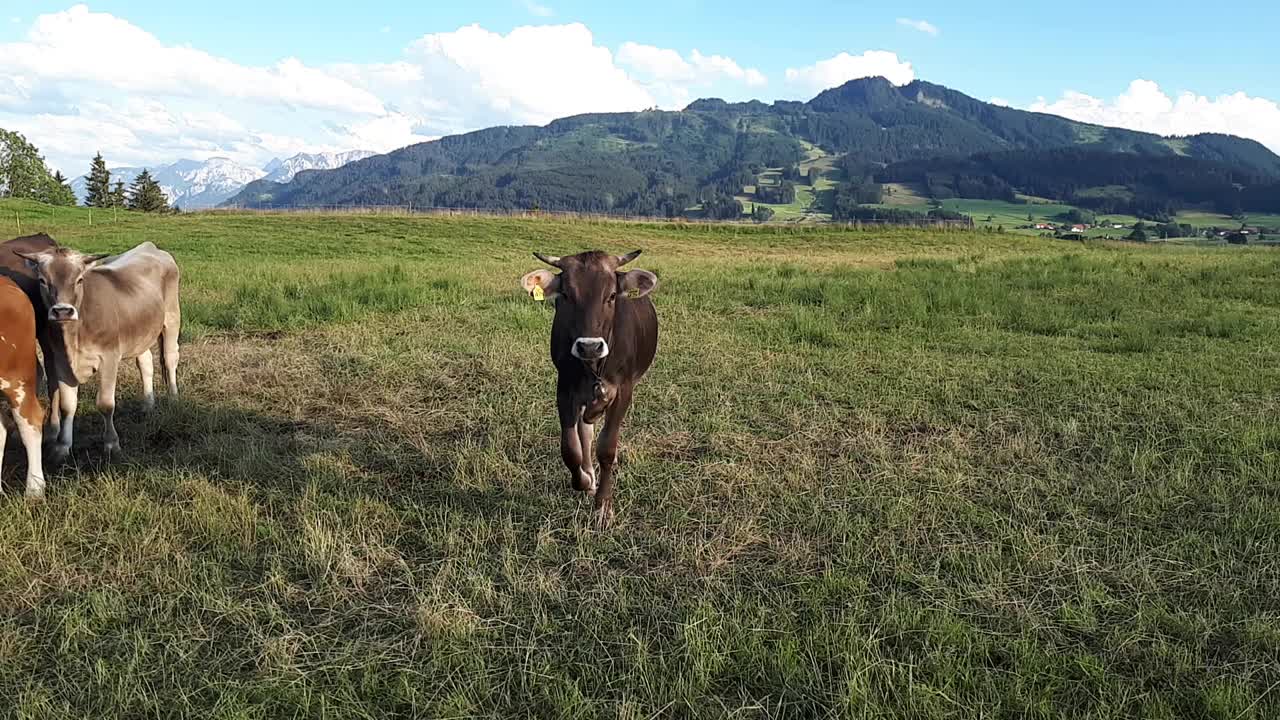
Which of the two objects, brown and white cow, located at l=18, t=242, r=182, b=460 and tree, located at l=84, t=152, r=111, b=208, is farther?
tree, located at l=84, t=152, r=111, b=208

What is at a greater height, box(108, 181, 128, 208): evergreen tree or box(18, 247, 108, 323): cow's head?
box(108, 181, 128, 208): evergreen tree

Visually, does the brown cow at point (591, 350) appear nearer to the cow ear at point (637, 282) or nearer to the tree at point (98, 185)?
the cow ear at point (637, 282)

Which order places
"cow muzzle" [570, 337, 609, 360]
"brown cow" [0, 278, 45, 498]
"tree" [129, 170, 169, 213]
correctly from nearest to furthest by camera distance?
"cow muzzle" [570, 337, 609, 360] → "brown cow" [0, 278, 45, 498] → "tree" [129, 170, 169, 213]

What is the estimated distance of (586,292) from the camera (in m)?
5.06

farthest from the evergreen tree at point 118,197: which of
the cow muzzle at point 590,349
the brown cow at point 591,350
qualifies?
the cow muzzle at point 590,349

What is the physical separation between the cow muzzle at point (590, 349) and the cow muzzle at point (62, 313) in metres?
4.58

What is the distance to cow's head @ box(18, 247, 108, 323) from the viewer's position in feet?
20.7

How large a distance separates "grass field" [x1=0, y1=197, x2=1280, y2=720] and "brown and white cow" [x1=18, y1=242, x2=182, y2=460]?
0.51 m

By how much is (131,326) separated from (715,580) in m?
6.39

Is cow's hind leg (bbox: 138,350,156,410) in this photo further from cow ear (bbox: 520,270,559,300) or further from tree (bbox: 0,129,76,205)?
tree (bbox: 0,129,76,205)

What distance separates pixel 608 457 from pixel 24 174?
356ft

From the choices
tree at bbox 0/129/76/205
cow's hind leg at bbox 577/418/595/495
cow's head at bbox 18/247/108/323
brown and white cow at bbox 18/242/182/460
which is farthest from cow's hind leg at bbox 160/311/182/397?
tree at bbox 0/129/76/205

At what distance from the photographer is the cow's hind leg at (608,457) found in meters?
5.42

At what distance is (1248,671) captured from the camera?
11.8 ft
